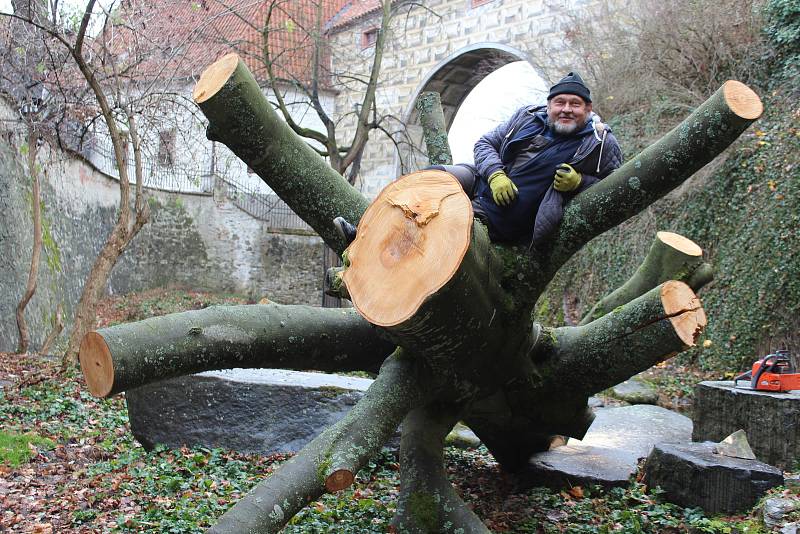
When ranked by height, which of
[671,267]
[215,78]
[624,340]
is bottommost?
[624,340]

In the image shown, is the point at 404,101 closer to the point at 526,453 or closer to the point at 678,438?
the point at 678,438

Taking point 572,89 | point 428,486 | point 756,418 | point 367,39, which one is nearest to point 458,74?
point 367,39

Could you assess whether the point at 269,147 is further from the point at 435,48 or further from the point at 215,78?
the point at 435,48

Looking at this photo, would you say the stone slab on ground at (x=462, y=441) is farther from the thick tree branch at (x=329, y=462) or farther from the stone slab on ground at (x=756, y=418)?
the thick tree branch at (x=329, y=462)

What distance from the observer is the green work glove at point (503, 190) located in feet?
11.6

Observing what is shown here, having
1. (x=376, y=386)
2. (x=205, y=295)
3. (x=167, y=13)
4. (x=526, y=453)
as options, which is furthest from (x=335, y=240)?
(x=205, y=295)

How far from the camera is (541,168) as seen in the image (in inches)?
143

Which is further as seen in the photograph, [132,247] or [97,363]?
[132,247]

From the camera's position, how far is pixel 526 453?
16.6ft

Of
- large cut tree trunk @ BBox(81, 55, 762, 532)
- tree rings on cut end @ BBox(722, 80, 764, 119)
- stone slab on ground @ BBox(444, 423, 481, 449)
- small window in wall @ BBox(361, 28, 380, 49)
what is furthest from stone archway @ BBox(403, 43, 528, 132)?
tree rings on cut end @ BBox(722, 80, 764, 119)

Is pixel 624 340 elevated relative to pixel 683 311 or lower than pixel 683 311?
lower

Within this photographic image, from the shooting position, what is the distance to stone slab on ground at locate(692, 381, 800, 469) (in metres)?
5.43

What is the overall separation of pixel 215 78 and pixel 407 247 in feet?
3.71

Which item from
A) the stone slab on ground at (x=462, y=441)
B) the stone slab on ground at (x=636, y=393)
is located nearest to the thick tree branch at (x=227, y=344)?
the stone slab on ground at (x=462, y=441)
